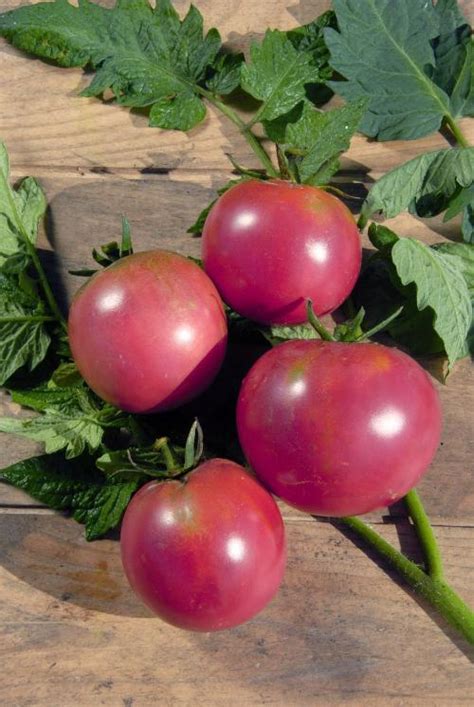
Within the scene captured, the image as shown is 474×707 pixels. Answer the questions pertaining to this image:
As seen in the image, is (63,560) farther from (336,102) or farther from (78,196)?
(336,102)

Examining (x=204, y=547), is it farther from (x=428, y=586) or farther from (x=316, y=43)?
(x=316, y=43)

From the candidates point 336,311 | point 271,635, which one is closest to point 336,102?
point 336,311

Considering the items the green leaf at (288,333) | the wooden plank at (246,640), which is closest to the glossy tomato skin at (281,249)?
the green leaf at (288,333)

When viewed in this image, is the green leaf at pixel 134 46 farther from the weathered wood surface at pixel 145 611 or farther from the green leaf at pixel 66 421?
the green leaf at pixel 66 421

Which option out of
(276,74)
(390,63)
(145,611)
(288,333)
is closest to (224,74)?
(276,74)

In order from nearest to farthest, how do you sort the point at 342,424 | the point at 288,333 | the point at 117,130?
the point at 342,424
the point at 288,333
the point at 117,130

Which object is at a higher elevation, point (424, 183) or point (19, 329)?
point (424, 183)
